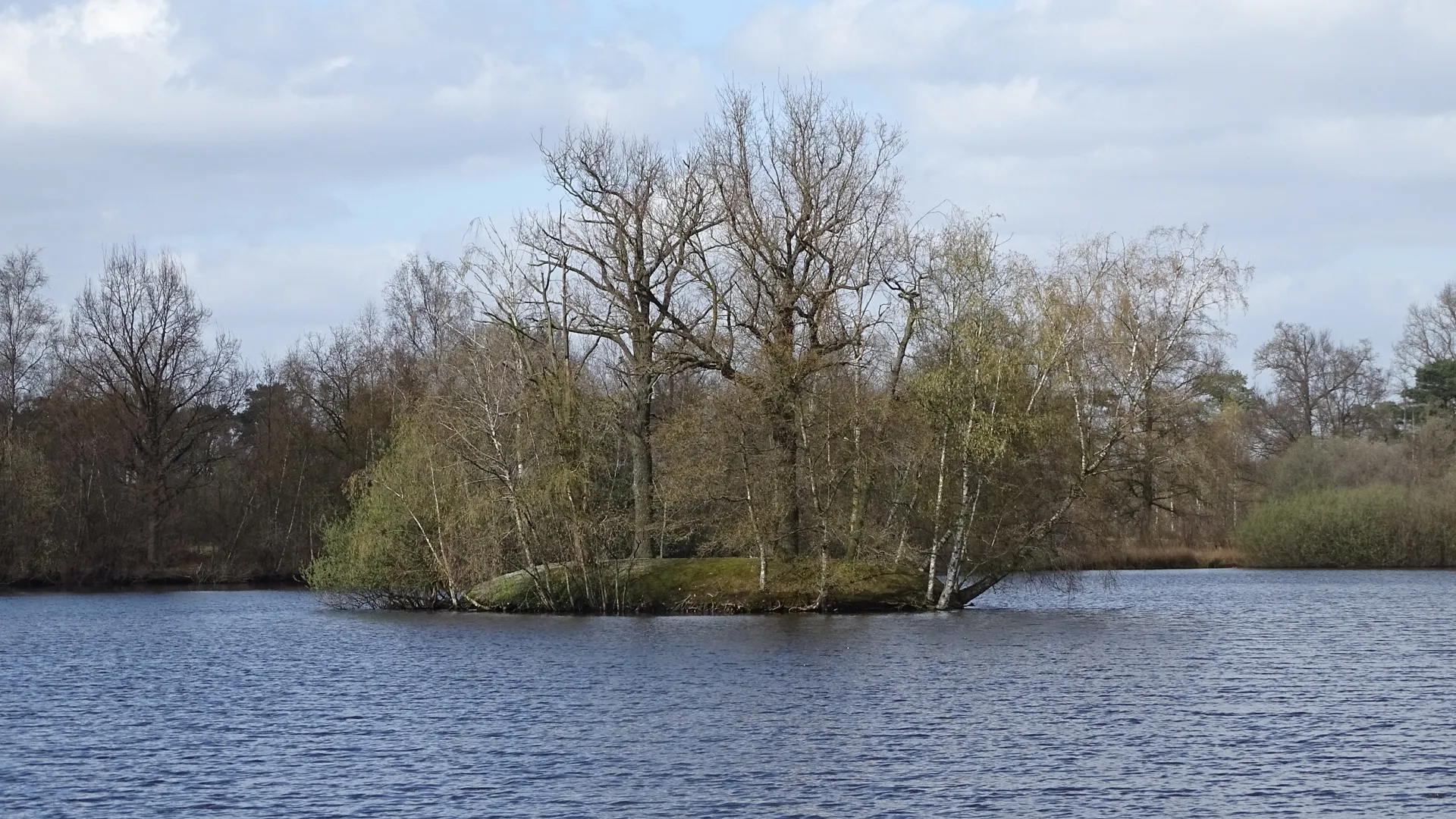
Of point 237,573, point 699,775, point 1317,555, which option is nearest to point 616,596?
point 699,775

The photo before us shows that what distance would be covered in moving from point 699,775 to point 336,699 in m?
11.7

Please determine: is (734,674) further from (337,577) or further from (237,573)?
(237,573)

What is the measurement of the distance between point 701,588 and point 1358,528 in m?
44.6

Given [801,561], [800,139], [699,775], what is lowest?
[699,775]

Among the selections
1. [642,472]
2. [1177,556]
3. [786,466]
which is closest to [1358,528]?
[1177,556]

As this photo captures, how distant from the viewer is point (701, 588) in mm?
50438

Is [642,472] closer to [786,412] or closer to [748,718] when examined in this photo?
[786,412]

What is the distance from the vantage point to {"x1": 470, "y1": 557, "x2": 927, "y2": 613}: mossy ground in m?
49.2

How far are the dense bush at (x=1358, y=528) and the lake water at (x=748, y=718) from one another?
110 feet

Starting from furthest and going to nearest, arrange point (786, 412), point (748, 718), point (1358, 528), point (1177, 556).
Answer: point (1177, 556), point (1358, 528), point (786, 412), point (748, 718)

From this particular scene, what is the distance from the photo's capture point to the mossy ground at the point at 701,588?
4916cm

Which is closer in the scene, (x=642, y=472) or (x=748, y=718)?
(x=748, y=718)

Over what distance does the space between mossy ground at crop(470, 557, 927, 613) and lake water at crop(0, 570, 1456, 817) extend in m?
1.84

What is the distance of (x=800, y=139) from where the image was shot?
51656mm
